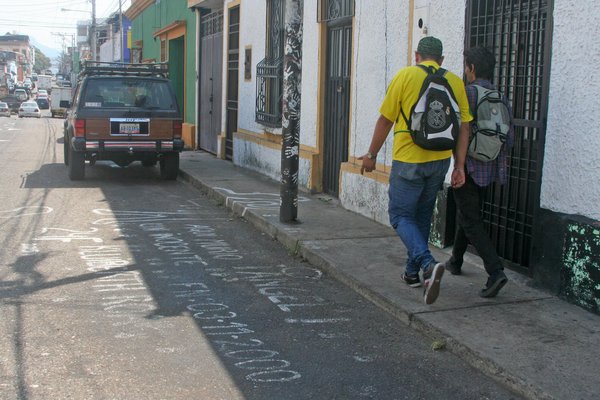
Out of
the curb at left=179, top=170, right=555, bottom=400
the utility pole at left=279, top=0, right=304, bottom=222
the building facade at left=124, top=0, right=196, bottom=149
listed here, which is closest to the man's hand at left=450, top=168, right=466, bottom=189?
the curb at left=179, top=170, right=555, bottom=400

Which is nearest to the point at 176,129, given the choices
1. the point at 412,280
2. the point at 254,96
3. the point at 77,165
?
the point at 77,165

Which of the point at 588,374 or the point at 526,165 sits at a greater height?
the point at 526,165

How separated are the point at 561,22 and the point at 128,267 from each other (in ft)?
13.6

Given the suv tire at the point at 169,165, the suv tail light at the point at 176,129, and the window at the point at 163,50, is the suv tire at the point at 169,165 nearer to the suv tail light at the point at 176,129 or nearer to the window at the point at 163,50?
the suv tail light at the point at 176,129

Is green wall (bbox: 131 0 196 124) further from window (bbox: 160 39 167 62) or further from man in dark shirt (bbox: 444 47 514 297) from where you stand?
man in dark shirt (bbox: 444 47 514 297)

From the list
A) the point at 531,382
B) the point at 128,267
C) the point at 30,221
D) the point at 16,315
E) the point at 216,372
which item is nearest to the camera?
→ the point at 531,382

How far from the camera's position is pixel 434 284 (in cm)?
507

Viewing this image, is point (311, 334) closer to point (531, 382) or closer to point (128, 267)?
point (531, 382)

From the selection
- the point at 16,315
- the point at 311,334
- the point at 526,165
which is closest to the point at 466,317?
the point at 311,334

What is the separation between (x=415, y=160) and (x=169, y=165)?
8.21 meters

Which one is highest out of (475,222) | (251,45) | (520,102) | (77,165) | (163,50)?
(163,50)

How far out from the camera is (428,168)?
17.3 ft

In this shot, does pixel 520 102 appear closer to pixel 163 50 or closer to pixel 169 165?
pixel 169 165

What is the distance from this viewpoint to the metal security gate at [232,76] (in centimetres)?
1529
